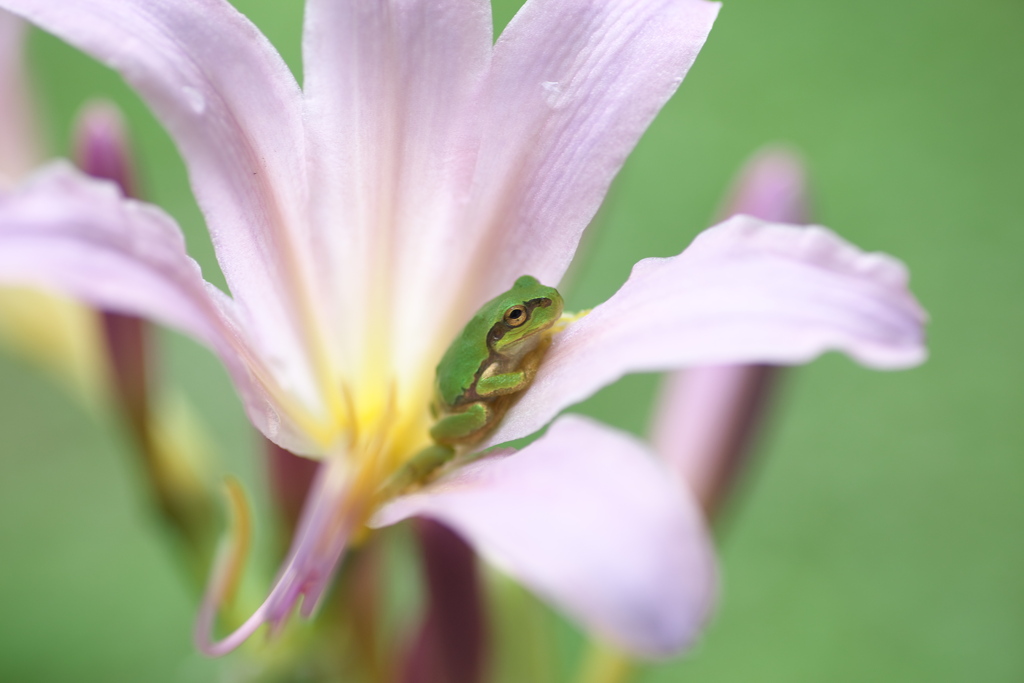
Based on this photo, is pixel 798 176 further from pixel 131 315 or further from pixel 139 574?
pixel 139 574

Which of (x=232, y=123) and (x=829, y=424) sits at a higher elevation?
(x=232, y=123)

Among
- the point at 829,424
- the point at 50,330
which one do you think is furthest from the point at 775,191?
the point at 829,424

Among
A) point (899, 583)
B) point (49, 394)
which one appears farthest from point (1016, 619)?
point (49, 394)

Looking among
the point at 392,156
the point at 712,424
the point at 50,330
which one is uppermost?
the point at 392,156

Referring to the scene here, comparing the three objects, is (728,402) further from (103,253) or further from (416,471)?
(103,253)

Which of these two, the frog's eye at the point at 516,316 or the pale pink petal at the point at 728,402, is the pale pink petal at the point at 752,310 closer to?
the frog's eye at the point at 516,316

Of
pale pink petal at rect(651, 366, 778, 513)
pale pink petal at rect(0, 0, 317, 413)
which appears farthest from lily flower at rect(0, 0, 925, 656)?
pale pink petal at rect(651, 366, 778, 513)
